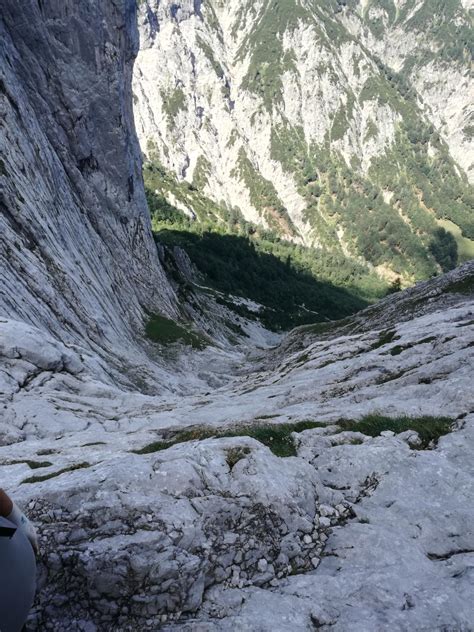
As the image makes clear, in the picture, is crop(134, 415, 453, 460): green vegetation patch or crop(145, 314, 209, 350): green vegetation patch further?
crop(145, 314, 209, 350): green vegetation patch

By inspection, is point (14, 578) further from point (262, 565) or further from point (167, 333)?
point (167, 333)

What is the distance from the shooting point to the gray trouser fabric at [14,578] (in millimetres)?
5027

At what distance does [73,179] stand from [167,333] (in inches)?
1335

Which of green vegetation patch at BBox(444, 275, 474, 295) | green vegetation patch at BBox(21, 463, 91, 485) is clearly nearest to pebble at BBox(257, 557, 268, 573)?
green vegetation patch at BBox(21, 463, 91, 485)

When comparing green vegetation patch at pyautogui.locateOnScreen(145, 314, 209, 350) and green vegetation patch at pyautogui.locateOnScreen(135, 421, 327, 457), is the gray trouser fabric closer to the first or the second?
green vegetation patch at pyautogui.locateOnScreen(135, 421, 327, 457)

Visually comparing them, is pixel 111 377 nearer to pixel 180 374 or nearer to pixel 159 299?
pixel 180 374

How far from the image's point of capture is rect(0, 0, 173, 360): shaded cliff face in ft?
148

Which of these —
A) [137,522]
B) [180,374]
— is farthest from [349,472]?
[180,374]

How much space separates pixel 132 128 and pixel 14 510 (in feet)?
354

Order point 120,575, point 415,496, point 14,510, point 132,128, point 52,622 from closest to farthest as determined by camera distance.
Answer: point 14,510
point 52,622
point 120,575
point 415,496
point 132,128

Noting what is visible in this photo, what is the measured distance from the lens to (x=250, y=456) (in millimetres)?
12273

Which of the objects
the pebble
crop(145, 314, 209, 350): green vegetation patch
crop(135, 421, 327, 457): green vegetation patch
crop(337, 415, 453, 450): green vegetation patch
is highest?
crop(145, 314, 209, 350): green vegetation patch

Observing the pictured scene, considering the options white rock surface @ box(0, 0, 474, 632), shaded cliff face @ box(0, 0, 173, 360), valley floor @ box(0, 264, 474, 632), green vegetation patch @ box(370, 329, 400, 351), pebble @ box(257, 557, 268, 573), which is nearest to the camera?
valley floor @ box(0, 264, 474, 632)

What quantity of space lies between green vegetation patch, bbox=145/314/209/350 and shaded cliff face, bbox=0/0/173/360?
11.4 feet
